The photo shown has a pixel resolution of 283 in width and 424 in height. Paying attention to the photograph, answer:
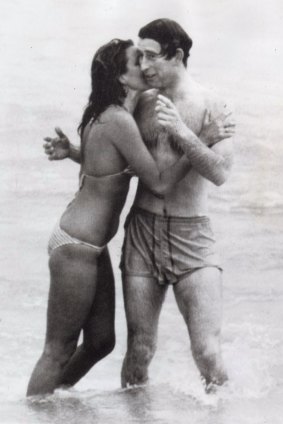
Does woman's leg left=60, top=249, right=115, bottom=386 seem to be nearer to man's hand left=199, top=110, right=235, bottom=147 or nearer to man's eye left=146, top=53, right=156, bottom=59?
man's hand left=199, top=110, right=235, bottom=147

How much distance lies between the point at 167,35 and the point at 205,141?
1.35ft

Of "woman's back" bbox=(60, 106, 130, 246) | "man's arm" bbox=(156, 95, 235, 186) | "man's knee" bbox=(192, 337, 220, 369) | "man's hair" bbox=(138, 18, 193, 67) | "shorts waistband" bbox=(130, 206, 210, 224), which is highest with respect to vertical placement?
"man's hair" bbox=(138, 18, 193, 67)

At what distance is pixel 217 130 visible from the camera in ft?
14.0

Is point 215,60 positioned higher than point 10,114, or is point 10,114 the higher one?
point 215,60

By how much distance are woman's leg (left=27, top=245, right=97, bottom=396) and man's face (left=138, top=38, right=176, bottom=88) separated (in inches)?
26.3

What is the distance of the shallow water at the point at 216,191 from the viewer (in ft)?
18.4

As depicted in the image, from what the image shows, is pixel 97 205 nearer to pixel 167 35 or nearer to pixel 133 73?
pixel 133 73

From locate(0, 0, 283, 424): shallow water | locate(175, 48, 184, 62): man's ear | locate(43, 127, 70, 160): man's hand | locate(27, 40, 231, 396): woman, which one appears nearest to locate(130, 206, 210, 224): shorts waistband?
locate(27, 40, 231, 396): woman

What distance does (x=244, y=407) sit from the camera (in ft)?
14.7

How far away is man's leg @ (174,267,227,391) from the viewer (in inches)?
171

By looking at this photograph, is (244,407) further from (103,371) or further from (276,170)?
(276,170)

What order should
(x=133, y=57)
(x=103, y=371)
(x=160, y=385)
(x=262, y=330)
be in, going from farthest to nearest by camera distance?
(x=262, y=330), (x=103, y=371), (x=160, y=385), (x=133, y=57)

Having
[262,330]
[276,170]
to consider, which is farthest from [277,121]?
[262,330]

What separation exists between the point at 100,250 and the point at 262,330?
154cm
